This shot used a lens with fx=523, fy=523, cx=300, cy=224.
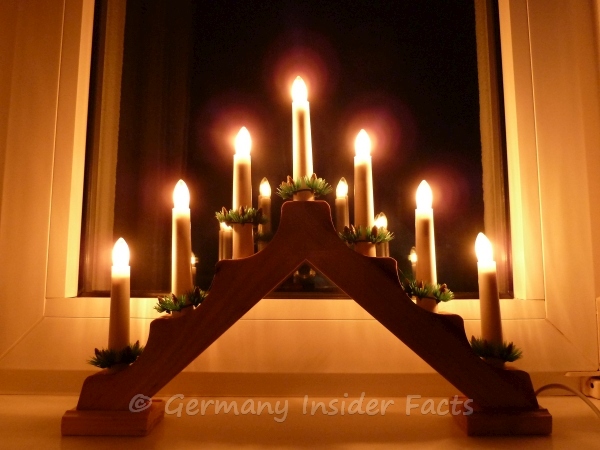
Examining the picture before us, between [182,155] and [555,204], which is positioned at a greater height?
[182,155]

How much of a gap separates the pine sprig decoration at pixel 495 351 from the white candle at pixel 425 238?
0.09m

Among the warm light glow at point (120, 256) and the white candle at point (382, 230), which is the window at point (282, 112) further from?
the warm light glow at point (120, 256)

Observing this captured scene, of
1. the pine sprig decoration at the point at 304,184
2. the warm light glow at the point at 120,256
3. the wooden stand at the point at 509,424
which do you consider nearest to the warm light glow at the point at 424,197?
the pine sprig decoration at the point at 304,184

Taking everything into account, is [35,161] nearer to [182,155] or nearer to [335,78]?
[182,155]

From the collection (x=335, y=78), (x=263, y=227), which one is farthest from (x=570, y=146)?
(x=263, y=227)

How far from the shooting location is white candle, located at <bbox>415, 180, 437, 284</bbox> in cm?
64

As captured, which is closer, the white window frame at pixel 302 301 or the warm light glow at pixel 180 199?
the warm light glow at pixel 180 199

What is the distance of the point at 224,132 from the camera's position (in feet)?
3.15

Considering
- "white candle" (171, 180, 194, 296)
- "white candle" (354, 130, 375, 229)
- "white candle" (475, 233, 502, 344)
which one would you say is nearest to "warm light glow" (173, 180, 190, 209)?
"white candle" (171, 180, 194, 296)

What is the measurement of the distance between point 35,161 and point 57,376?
35 cm

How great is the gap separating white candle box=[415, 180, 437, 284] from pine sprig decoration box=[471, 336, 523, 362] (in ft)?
0.30

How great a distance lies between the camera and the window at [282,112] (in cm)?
93

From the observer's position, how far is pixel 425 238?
64 cm

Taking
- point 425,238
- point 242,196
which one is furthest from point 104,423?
point 425,238
